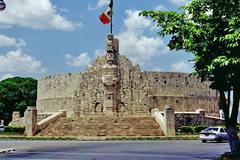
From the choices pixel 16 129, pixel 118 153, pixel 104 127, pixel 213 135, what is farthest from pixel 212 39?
pixel 16 129

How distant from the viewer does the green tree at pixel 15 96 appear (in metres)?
74.2

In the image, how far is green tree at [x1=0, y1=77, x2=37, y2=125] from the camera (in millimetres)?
74250

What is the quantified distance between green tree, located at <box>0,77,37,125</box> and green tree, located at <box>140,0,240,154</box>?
2435 inches

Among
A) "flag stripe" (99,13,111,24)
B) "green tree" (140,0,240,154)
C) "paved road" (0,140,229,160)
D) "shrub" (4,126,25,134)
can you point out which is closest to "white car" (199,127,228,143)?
"paved road" (0,140,229,160)

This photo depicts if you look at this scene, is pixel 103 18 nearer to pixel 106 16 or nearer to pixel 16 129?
pixel 106 16

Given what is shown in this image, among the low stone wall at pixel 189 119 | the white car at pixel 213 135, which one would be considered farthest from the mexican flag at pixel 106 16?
the white car at pixel 213 135

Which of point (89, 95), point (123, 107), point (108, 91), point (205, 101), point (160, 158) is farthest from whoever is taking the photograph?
point (205, 101)

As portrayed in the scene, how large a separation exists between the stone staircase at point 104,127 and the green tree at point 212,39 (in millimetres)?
20110

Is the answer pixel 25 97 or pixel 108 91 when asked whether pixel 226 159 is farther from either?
pixel 25 97

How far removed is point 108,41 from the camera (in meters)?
45.4

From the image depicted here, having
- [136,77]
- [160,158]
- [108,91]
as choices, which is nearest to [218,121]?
[136,77]

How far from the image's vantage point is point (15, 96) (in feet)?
249

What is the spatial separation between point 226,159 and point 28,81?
221 feet

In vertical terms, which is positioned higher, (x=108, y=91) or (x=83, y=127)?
(x=108, y=91)
